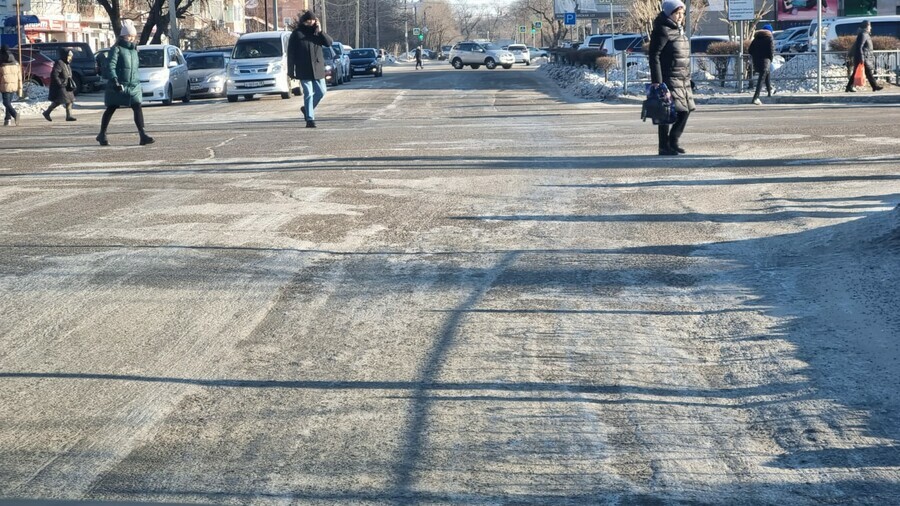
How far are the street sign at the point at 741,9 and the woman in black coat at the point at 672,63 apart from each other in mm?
15476

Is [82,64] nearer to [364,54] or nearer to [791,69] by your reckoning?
[364,54]

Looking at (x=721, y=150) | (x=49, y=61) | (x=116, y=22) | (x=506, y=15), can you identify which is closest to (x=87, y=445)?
(x=721, y=150)

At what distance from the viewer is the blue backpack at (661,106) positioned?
13141mm

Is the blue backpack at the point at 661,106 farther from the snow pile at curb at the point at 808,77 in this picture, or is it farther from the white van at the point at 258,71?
the white van at the point at 258,71

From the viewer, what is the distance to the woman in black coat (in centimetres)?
1323

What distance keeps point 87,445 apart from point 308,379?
1.12m

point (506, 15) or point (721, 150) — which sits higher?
point (506, 15)

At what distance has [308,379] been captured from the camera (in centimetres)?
522

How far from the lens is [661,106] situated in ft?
43.1

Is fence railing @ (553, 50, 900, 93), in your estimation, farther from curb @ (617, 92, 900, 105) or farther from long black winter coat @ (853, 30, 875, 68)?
curb @ (617, 92, 900, 105)

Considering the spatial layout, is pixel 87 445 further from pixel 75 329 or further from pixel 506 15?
pixel 506 15

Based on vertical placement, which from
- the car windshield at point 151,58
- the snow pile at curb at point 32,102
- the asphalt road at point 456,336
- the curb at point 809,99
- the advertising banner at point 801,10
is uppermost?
the advertising banner at point 801,10

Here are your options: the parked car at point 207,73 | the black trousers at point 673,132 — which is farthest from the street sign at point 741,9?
the black trousers at point 673,132

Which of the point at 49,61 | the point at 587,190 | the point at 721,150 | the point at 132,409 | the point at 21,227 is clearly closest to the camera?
the point at 132,409
